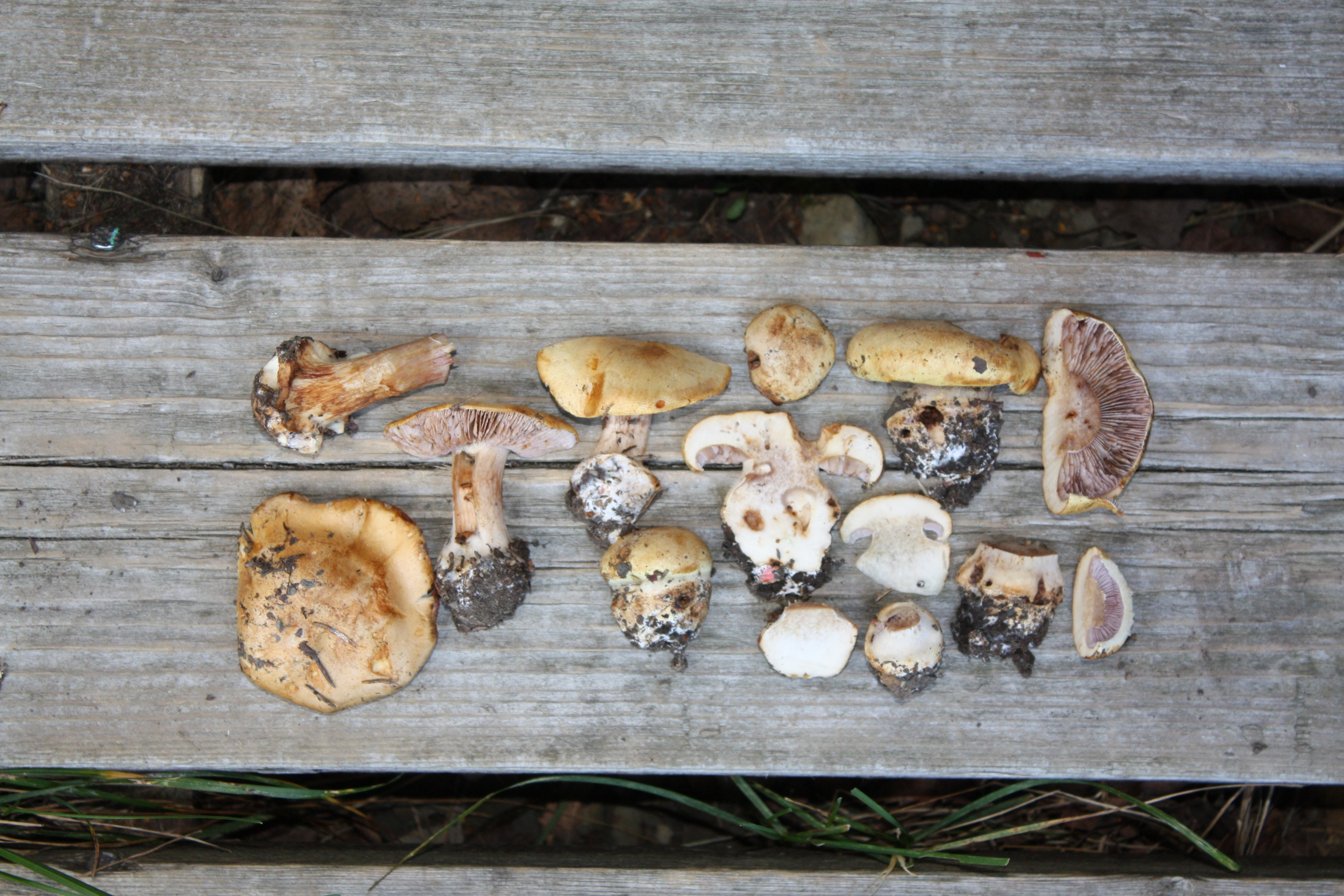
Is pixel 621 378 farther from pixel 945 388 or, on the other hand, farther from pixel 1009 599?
pixel 1009 599

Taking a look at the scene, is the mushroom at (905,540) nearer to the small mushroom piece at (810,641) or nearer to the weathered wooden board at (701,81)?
the small mushroom piece at (810,641)

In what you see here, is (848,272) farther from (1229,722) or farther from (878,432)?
(1229,722)

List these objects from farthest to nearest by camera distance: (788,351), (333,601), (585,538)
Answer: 1. (585,538)
2. (788,351)
3. (333,601)

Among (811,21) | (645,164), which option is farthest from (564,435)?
(811,21)

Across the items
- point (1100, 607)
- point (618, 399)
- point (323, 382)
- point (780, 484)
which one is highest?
point (323, 382)

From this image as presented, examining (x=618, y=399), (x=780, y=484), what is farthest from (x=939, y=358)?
(x=618, y=399)

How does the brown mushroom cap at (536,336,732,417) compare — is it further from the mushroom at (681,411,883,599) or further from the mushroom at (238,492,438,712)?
the mushroom at (238,492,438,712)

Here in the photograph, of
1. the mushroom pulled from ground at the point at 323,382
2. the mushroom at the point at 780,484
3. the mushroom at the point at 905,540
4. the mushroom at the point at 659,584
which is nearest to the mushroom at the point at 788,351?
Answer: the mushroom at the point at 780,484
